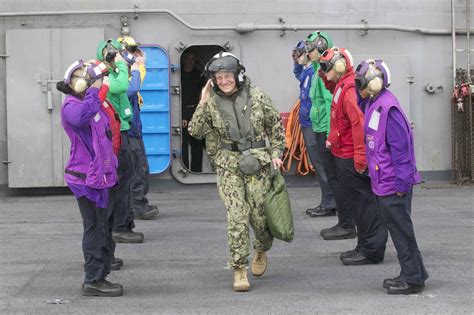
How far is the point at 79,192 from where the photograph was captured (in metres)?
7.04

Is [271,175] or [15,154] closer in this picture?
[271,175]

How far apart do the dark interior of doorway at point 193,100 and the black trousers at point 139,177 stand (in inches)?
94.5

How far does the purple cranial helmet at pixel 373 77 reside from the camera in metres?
7.13

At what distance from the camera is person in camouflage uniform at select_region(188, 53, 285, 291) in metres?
7.23

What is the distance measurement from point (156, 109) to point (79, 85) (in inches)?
224

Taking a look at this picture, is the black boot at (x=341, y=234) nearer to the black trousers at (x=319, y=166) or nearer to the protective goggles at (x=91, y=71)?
the black trousers at (x=319, y=166)

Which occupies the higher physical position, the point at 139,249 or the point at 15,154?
the point at 15,154

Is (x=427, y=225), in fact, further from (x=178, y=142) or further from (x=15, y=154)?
(x=15, y=154)

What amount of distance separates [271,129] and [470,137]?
617cm

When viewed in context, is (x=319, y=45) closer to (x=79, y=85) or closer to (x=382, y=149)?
(x=382, y=149)

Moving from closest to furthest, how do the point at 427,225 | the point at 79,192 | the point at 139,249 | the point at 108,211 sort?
the point at 79,192 < the point at 108,211 < the point at 139,249 < the point at 427,225

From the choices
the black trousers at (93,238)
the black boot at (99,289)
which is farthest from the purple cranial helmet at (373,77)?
the black boot at (99,289)

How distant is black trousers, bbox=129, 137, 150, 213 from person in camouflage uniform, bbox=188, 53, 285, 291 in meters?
2.67

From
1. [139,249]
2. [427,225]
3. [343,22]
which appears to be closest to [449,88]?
[343,22]
